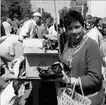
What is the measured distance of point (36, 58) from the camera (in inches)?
116

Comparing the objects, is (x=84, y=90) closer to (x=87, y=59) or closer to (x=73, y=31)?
(x=87, y=59)

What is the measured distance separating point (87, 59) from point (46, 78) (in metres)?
0.42

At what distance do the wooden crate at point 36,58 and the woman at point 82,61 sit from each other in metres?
0.61

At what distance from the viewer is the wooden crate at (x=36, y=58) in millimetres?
2910

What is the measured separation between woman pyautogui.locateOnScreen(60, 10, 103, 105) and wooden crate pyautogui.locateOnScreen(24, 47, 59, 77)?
615 millimetres

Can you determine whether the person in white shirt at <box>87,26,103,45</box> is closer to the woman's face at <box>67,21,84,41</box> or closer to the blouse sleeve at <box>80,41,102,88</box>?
the woman's face at <box>67,21,84,41</box>

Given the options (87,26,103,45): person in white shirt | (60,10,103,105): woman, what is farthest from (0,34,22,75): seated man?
(60,10,103,105): woman

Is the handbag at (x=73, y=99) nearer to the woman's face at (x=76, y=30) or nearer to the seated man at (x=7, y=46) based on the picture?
the woman's face at (x=76, y=30)

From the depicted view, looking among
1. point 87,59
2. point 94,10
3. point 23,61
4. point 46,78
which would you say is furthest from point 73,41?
point 94,10

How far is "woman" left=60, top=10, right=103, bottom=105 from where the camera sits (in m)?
2.13

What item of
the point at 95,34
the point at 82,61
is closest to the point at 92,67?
the point at 82,61

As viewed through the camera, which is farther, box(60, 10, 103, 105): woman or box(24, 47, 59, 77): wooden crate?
box(24, 47, 59, 77): wooden crate

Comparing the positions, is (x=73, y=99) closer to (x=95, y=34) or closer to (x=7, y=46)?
(x=95, y=34)

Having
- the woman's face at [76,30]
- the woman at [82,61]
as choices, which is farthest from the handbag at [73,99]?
the woman's face at [76,30]
